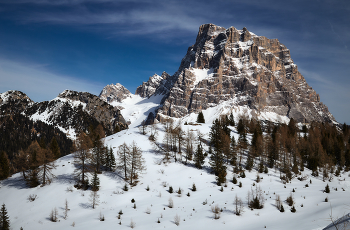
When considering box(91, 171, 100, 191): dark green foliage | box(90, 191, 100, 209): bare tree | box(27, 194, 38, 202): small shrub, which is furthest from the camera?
box(91, 171, 100, 191): dark green foliage

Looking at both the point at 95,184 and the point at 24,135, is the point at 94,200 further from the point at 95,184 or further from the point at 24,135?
the point at 24,135

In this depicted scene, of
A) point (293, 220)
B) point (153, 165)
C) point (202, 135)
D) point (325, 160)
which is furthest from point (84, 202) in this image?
point (325, 160)

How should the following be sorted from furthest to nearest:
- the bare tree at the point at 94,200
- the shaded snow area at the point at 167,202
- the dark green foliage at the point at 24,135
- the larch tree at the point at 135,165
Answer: the dark green foliage at the point at 24,135 < the larch tree at the point at 135,165 < the bare tree at the point at 94,200 < the shaded snow area at the point at 167,202

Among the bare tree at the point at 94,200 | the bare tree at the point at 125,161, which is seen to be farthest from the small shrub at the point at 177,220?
the bare tree at the point at 125,161

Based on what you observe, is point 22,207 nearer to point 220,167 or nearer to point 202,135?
point 220,167

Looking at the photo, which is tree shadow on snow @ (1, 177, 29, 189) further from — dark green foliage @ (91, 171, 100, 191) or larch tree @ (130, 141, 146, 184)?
larch tree @ (130, 141, 146, 184)

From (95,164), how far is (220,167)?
32.2 metres

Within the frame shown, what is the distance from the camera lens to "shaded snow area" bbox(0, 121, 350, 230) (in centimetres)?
2653

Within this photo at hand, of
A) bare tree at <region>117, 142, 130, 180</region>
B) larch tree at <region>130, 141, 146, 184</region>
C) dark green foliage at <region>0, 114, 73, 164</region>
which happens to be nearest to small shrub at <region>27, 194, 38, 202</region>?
bare tree at <region>117, 142, 130, 180</region>

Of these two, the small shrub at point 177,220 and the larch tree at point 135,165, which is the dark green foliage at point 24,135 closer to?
the larch tree at point 135,165

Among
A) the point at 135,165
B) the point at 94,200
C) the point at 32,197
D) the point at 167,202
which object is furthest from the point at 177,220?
the point at 32,197

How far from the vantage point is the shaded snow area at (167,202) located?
2653 cm

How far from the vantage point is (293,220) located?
24875 mm

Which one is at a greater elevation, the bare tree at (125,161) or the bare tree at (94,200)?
the bare tree at (125,161)
